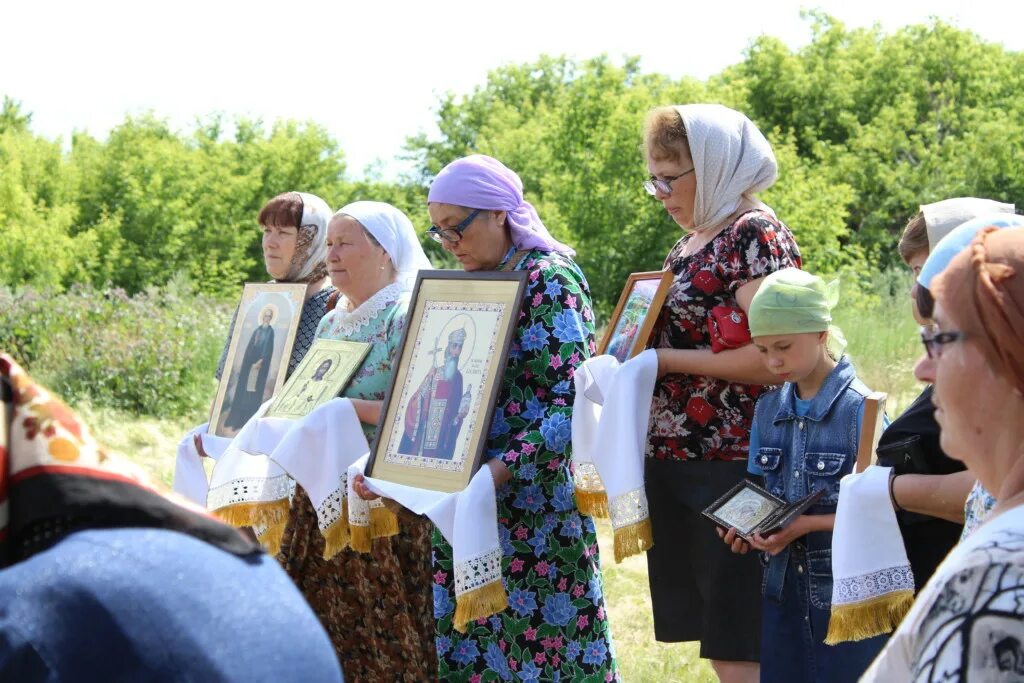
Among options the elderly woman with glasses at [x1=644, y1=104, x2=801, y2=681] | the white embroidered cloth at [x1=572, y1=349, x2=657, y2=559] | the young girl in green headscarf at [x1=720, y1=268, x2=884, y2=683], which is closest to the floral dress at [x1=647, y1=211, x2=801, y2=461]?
the elderly woman with glasses at [x1=644, y1=104, x2=801, y2=681]

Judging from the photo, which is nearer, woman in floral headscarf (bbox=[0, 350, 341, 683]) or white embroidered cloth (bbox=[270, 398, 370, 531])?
woman in floral headscarf (bbox=[0, 350, 341, 683])

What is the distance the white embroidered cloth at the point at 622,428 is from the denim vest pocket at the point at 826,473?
21.1 inches

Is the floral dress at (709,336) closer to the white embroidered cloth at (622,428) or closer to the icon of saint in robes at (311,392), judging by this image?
the white embroidered cloth at (622,428)

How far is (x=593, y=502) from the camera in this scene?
389 cm

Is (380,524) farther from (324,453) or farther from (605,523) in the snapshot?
(605,523)

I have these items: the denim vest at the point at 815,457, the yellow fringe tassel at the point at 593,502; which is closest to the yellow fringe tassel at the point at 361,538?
the yellow fringe tassel at the point at 593,502

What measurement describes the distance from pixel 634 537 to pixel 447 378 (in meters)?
0.85

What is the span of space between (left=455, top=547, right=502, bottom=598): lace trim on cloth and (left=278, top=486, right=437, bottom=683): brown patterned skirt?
60cm

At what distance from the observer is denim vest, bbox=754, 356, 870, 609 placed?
11.2 ft

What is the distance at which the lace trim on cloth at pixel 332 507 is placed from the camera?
4.37m

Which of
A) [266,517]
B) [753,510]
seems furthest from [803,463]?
[266,517]

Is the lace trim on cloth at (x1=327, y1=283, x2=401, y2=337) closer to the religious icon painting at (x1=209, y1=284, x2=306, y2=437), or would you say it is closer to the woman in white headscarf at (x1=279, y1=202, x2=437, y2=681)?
the woman in white headscarf at (x1=279, y1=202, x2=437, y2=681)

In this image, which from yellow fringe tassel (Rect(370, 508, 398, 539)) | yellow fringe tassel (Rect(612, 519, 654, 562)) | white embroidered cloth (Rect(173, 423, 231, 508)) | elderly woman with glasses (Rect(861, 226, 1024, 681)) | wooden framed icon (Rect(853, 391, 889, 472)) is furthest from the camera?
white embroidered cloth (Rect(173, 423, 231, 508))

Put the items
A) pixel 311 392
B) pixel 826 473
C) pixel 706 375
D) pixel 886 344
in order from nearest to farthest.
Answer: pixel 826 473
pixel 706 375
pixel 311 392
pixel 886 344
